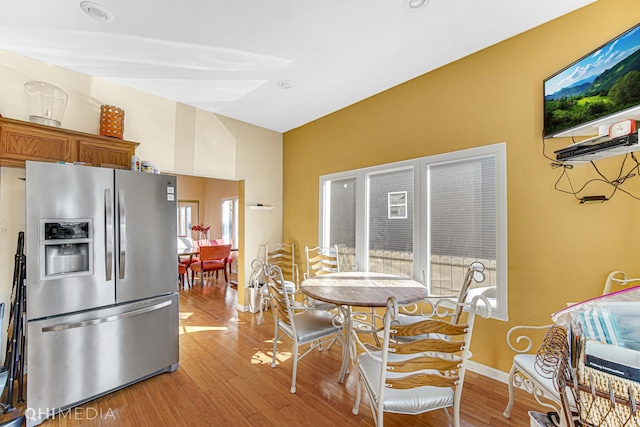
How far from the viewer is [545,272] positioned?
6.75 ft

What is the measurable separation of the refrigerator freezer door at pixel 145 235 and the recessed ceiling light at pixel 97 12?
46.5 inches

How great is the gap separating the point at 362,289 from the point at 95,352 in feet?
7.35

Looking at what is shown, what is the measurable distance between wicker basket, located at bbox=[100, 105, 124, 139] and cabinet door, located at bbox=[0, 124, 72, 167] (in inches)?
13.4

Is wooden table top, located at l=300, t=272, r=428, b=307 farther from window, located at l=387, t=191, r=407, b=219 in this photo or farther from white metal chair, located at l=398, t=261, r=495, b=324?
window, located at l=387, t=191, r=407, b=219

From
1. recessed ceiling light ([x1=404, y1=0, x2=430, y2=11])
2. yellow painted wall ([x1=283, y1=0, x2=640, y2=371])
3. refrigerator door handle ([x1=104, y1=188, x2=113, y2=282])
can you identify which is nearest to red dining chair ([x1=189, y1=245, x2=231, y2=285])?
refrigerator door handle ([x1=104, y1=188, x2=113, y2=282])

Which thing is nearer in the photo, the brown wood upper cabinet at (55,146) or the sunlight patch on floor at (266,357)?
the brown wood upper cabinet at (55,146)

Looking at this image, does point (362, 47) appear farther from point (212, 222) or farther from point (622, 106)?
point (212, 222)

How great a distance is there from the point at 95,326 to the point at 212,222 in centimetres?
589

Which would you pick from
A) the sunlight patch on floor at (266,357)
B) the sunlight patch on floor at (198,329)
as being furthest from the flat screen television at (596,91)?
the sunlight patch on floor at (198,329)

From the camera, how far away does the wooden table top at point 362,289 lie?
1897 millimetres

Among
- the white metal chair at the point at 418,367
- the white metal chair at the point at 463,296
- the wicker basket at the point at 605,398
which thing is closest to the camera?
the wicker basket at the point at 605,398

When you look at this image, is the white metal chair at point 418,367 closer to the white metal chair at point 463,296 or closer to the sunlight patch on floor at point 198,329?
the white metal chair at point 463,296

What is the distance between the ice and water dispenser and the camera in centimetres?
190

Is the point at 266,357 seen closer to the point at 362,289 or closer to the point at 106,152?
the point at 362,289
